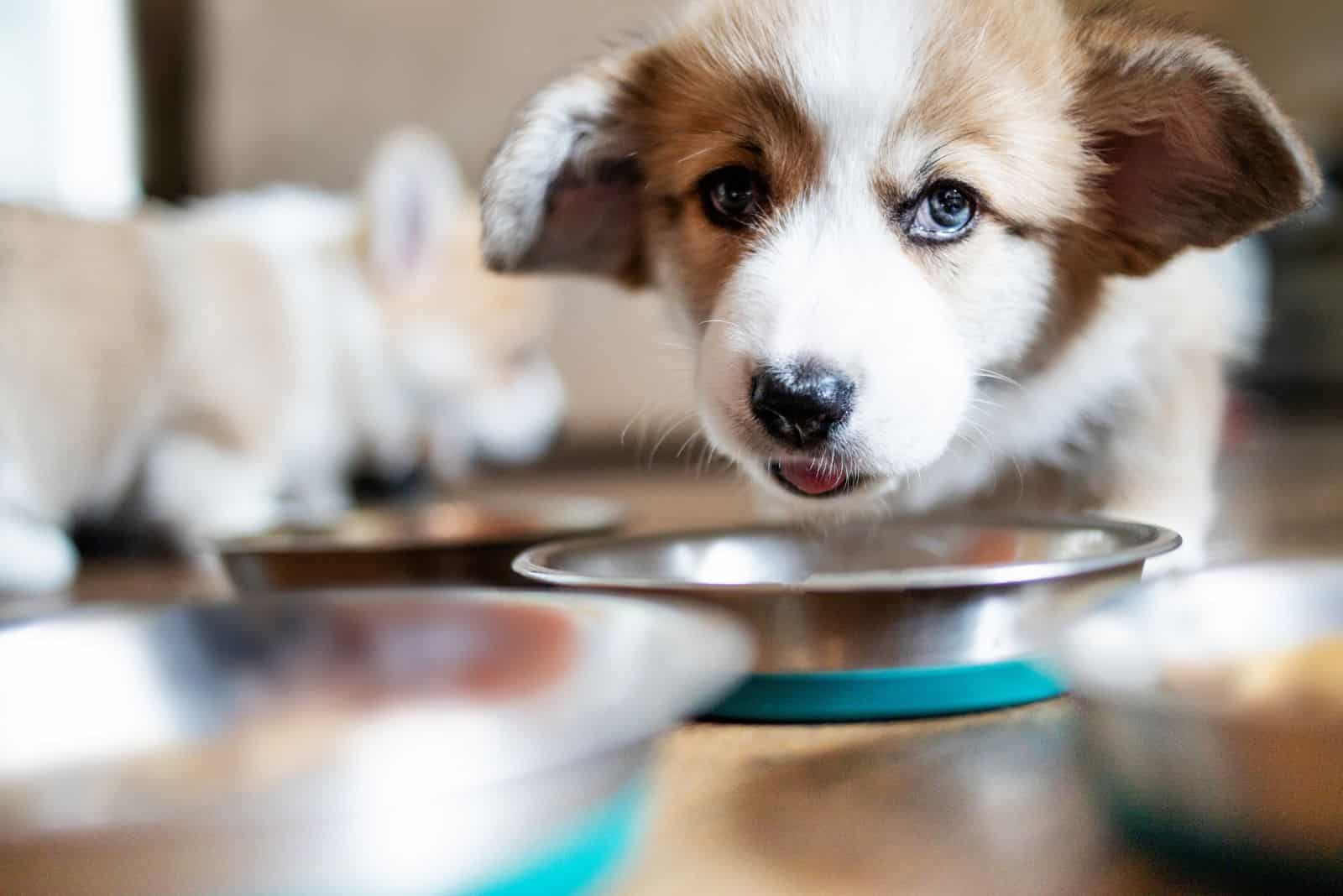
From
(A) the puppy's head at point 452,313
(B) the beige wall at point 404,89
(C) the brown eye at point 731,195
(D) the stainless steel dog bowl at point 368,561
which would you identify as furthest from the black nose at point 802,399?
(B) the beige wall at point 404,89

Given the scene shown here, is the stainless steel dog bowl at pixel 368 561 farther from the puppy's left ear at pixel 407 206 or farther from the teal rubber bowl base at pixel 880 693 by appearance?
the puppy's left ear at pixel 407 206

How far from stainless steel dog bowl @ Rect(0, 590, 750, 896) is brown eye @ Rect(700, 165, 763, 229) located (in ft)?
1.33

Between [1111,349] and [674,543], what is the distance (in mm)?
440

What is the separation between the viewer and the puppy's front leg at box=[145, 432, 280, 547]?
1.75 meters

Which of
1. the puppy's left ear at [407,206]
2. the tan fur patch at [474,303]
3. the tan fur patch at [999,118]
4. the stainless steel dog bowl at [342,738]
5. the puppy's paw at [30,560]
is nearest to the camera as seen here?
the stainless steel dog bowl at [342,738]

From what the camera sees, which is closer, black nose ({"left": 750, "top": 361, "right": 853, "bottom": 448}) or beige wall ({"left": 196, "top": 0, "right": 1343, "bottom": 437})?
black nose ({"left": 750, "top": 361, "right": 853, "bottom": 448})

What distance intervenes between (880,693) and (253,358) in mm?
1364

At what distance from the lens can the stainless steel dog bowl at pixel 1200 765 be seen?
17.6 inches

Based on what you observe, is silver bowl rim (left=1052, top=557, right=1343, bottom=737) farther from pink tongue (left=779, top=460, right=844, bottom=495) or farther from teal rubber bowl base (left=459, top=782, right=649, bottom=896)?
pink tongue (left=779, top=460, right=844, bottom=495)

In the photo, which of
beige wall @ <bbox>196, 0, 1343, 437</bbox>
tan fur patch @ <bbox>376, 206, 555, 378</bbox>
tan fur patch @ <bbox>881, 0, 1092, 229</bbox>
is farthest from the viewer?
beige wall @ <bbox>196, 0, 1343, 437</bbox>

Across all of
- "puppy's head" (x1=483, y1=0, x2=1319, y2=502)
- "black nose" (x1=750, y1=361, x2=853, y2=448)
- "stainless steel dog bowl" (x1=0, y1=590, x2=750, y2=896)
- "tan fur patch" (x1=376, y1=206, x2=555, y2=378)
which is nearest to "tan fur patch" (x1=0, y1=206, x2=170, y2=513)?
"tan fur patch" (x1=376, y1=206, x2=555, y2=378)

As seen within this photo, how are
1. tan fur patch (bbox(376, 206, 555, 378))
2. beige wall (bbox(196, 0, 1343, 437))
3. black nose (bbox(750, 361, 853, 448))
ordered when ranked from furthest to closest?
beige wall (bbox(196, 0, 1343, 437)) → tan fur patch (bbox(376, 206, 555, 378)) → black nose (bbox(750, 361, 853, 448))

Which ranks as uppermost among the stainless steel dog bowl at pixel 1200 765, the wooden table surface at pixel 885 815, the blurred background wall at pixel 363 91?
the blurred background wall at pixel 363 91

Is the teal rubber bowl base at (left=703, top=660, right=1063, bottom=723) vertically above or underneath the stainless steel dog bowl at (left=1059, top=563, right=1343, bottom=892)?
underneath
